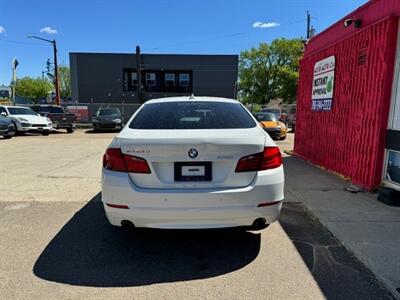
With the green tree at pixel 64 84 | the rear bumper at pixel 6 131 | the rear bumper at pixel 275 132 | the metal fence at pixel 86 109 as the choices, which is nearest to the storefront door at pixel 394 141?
the rear bumper at pixel 275 132

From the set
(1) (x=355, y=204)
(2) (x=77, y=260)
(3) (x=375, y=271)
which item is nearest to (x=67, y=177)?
(2) (x=77, y=260)

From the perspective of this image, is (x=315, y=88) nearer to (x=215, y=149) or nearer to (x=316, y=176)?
(x=316, y=176)

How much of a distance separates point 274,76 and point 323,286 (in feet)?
171

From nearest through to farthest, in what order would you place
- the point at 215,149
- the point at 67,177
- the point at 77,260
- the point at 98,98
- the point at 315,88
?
1. the point at 215,149
2. the point at 77,260
3. the point at 67,177
4. the point at 315,88
5. the point at 98,98

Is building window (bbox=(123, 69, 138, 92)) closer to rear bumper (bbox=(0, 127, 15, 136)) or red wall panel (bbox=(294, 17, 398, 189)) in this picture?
rear bumper (bbox=(0, 127, 15, 136))

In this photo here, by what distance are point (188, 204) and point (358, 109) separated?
204 inches

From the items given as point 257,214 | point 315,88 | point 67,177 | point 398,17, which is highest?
point 398,17

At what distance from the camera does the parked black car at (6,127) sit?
54.0 feet

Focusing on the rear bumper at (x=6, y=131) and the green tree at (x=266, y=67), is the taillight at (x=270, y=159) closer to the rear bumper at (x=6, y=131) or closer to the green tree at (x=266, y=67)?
the rear bumper at (x=6, y=131)

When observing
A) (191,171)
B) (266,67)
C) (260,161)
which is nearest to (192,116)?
(191,171)

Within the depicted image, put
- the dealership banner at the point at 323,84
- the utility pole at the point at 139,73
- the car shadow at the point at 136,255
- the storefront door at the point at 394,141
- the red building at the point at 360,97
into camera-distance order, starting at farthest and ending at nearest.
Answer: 1. the utility pole at the point at 139,73
2. the dealership banner at the point at 323,84
3. the red building at the point at 360,97
4. the storefront door at the point at 394,141
5. the car shadow at the point at 136,255

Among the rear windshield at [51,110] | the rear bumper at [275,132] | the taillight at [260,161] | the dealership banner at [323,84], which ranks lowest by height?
the rear bumper at [275,132]

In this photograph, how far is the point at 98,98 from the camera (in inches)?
1399

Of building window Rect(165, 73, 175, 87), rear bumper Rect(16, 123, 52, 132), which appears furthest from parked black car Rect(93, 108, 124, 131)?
building window Rect(165, 73, 175, 87)
